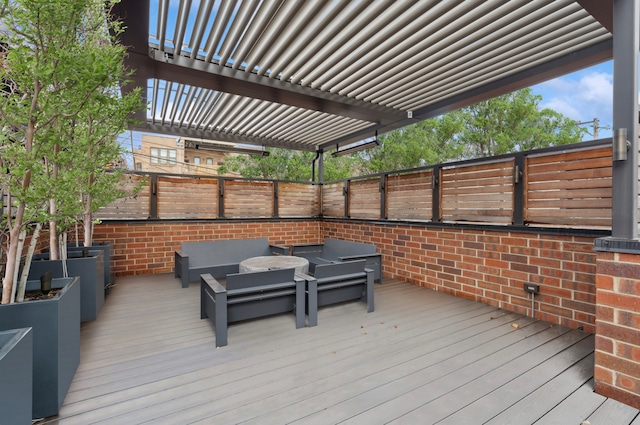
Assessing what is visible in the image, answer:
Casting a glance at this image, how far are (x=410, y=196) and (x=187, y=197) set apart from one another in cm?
452

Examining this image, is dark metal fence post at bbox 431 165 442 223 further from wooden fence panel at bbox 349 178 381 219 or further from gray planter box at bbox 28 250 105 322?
gray planter box at bbox 28 250 105 322

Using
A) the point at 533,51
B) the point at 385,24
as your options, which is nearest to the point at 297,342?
the point at 385,24

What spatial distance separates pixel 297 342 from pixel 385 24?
331 cm

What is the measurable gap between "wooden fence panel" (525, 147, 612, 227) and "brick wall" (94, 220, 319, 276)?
5.23 meters

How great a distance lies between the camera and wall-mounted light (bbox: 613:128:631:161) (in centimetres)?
205

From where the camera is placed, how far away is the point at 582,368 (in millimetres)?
2391

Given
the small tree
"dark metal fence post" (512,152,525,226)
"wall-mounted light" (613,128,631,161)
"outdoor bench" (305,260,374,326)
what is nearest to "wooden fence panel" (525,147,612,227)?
"dark metal fence post" (512,152,525,226)

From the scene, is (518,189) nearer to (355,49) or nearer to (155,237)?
(355,49)

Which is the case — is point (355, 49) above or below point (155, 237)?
above

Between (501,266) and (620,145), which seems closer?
(620,145)

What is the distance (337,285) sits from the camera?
359 cm

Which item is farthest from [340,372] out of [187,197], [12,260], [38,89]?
[187,197]

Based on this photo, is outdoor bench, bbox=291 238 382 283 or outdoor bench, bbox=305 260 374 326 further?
outdoor bench, bbox=291 238 382 283

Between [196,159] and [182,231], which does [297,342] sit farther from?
[196,159]
